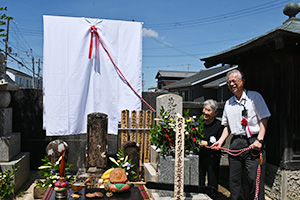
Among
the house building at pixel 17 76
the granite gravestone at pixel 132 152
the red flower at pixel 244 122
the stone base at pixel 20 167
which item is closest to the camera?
the red flower at pixel 244 122

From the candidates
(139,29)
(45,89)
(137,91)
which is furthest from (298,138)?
(45,89)

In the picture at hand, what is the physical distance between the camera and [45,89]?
19.4 feet

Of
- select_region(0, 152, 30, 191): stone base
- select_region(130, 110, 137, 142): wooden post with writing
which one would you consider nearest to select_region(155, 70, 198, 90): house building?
select_region(130, 110, 137, 142): wooden post with writing

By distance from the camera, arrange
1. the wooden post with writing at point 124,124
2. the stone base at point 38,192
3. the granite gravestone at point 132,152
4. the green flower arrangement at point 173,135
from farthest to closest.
Result: the wooden post with writing at point 124,124 < the granite gravestone at point 132,152 < the stone base at point 38,192 < the green flower arrangement at point 173,135

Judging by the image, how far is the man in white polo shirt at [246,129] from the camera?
11.6 feet

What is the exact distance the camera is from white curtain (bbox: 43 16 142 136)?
19.2 feet

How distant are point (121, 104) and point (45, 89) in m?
1.82

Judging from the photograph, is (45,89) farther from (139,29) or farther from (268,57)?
(268,57)

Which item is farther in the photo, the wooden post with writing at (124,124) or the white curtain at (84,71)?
the wooden post with writing at (124,124)

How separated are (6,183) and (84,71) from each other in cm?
285

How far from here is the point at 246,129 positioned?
3.64 meters

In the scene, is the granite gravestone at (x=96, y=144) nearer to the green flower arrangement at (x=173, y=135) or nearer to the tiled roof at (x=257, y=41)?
the green flower arrangement at (x=173, y=135)

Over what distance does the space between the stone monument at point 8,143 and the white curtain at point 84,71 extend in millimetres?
778

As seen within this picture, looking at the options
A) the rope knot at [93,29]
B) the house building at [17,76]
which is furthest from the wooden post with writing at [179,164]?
the house building at [17,76]
